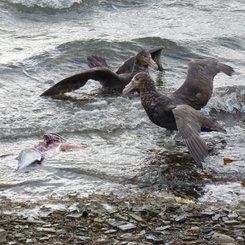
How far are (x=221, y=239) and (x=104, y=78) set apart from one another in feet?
19.4

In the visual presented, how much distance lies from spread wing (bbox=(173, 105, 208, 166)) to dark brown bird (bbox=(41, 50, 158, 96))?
2.66 metres

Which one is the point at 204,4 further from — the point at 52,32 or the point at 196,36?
the point at 52,32

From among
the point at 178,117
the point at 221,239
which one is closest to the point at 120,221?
the point at 221,239

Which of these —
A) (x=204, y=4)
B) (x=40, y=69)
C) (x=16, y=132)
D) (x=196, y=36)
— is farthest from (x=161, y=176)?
(x=204, y=4)

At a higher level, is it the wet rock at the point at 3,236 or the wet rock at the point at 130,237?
the wet rock at the point at 130,237

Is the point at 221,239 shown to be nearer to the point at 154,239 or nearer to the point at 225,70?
the point at 154,239

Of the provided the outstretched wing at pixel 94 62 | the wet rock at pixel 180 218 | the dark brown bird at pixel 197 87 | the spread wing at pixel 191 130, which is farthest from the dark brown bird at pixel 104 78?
the wet rock at pixel 180 218

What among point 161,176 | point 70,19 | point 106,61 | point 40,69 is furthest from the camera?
point 70,19

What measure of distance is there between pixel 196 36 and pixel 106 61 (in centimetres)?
244

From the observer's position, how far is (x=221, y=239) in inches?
240

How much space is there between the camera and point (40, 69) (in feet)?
41.4

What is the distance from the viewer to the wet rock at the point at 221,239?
6.06m

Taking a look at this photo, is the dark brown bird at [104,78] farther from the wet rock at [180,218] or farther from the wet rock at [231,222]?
the wet rock at [231,222]

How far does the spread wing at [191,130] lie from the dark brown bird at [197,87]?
904 millimetres
